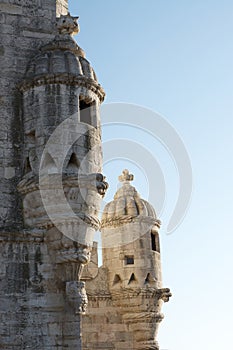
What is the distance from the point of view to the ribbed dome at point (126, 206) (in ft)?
68.5

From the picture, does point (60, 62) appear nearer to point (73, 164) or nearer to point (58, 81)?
point (58, 81)

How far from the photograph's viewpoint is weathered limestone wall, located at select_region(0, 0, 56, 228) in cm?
1542

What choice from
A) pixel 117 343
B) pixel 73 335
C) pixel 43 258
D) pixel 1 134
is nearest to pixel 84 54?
pixel 1 134

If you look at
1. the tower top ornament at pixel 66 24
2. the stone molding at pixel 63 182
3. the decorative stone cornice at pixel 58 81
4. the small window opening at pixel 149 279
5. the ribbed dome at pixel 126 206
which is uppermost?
the tower top ornament at pixel 66 24

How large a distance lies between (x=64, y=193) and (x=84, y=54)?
4.39 m

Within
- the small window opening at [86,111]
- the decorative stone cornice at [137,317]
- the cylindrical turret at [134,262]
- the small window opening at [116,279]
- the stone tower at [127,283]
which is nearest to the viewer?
the small window opening at [86,111]

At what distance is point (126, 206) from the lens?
2098 centimetres

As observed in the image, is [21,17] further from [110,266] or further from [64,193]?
[110,266]

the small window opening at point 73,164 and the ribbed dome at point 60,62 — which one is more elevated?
the ribbed dome at point 60,62

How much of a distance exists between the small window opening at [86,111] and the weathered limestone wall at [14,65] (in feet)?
5.20

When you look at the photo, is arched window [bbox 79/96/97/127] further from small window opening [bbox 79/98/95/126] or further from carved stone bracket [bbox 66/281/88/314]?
carved stone bracket [bbox 66/281/88/314]

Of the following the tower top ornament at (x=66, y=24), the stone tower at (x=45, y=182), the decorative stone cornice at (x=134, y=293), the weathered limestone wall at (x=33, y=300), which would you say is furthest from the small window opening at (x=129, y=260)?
the tower top ornament at (x=66, y=24)

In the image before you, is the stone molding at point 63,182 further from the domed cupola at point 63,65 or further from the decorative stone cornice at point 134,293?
the decorative stone cornice at point 134,293

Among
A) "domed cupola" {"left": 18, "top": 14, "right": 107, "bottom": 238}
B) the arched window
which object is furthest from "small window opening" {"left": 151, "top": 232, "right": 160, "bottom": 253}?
the arched window
